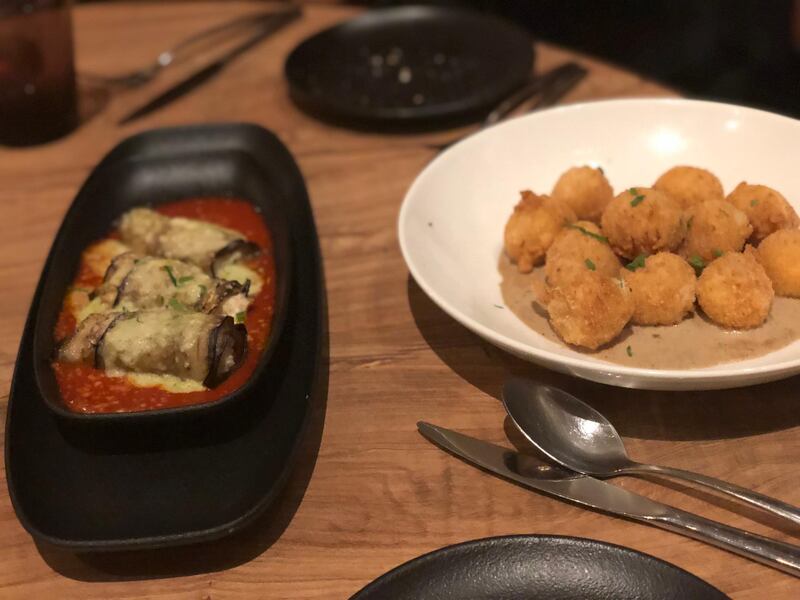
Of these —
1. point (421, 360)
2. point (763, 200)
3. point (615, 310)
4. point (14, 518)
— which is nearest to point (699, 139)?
point (763, 200)

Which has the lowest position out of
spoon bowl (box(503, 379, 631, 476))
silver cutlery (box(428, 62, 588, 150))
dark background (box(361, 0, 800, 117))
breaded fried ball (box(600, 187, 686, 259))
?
dark background (box(361, 0, 800, 117))

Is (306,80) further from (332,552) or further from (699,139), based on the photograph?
(332,552)

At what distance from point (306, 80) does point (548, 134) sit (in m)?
0.84

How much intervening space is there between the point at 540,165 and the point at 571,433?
73 centimetres

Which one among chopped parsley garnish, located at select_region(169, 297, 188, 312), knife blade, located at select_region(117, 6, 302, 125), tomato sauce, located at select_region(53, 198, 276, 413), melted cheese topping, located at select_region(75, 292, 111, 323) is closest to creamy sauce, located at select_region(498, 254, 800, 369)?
tomato sauce, located at select_region(53, 198, 276, 413)

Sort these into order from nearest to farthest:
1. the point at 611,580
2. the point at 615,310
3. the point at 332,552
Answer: the point at 611,580
the point at 332,552
the point at 615,310

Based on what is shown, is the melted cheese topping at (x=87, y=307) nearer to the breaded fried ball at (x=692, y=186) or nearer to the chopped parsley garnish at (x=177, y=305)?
the chopped parsley garnish at (x=177, y=305)

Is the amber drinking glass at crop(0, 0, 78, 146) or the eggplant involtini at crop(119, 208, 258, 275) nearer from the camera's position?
the eggplant involtini at crop(119, 208, 258, 275)

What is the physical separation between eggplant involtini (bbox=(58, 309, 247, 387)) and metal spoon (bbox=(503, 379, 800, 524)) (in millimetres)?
445

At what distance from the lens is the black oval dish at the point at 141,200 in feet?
4.36

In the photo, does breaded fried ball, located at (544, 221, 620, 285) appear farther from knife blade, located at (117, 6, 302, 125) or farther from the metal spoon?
knife blade, located at (117, 6, 302, 125)

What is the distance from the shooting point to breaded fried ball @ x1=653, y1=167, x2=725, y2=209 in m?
1.46

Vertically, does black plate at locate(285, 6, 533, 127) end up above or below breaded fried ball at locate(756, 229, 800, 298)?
below

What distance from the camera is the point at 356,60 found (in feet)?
7.74
